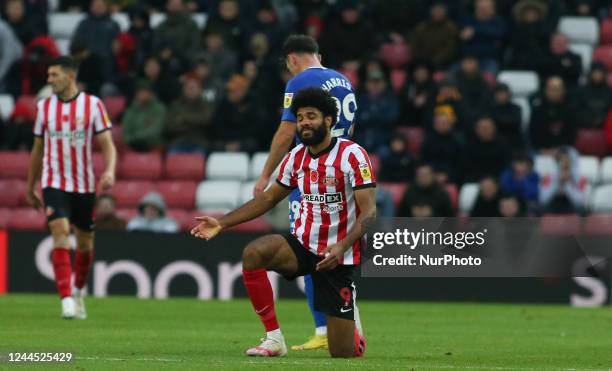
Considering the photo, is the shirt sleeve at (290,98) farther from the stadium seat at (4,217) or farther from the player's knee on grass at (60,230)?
the stadium seat at (4,217)

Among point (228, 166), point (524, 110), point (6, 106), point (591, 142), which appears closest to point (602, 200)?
point (591, 142)

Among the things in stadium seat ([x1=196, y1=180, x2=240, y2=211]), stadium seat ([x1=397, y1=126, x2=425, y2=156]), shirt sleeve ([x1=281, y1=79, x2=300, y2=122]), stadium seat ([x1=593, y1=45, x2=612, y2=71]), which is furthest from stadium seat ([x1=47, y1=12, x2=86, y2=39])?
shirt sleeve ([x1=281, y1=79, x2=300, y2=122])

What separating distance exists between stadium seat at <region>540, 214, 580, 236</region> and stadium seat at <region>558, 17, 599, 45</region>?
212 inches

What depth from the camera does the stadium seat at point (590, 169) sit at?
787 inches

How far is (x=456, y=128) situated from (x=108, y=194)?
4764 mm

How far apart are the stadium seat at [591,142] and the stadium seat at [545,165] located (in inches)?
33.1

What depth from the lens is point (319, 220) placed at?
1023cm

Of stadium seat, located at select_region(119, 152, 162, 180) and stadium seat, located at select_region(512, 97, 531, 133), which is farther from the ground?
stadium seat, located at select_region(512, 97, 531, 133)

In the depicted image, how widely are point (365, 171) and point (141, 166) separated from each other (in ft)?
36.9

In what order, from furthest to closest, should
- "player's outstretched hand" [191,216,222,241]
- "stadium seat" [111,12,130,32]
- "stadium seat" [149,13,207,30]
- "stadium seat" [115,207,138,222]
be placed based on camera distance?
1. "stadium seat" [111,12,130,32]
2. "stadium seat" [149,13,207,30]
3. "stadium seat" [115,207,138,222]
4. "player's outstretched hand" [191,216,222,241]

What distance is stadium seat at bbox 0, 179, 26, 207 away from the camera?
2067 centimetres

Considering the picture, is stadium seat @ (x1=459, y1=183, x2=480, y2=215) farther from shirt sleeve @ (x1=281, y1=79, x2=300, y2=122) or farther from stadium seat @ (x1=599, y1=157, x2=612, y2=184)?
shirt sleeve @ (x1=281, y1=79, x2=300, y2=122)

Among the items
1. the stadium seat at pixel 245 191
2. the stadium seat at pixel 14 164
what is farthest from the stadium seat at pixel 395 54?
the stadium seat at pixel 14 164

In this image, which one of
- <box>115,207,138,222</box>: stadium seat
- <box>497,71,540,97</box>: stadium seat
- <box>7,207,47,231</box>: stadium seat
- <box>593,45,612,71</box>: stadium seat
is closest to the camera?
<box>115,207,138,222</box>: stadium seat
